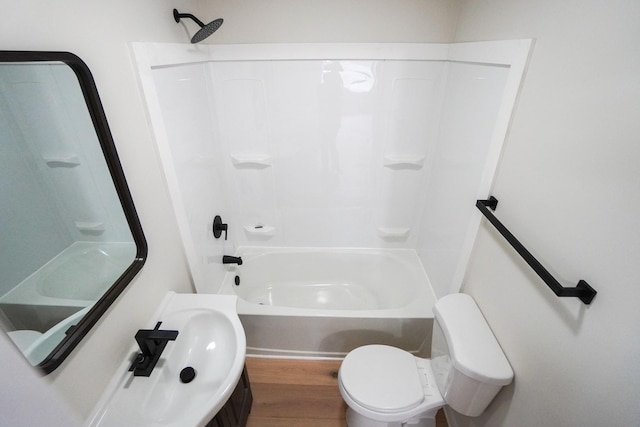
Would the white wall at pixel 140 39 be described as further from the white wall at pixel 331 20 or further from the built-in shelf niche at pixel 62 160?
the built-in shelf niche at pixel 62 160

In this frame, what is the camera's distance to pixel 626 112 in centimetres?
61

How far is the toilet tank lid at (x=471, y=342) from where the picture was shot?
996mm

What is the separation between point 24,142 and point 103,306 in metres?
0.49

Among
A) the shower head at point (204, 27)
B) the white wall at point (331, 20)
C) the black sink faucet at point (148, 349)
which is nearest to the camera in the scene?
the black sink faucet at point (148, 349)

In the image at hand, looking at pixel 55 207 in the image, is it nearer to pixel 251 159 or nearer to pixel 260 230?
pixel 251 159

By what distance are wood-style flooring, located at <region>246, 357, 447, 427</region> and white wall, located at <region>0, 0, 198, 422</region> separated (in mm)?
849

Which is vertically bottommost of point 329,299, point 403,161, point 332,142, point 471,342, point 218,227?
point 329,299

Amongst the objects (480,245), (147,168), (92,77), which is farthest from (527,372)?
(92,77)

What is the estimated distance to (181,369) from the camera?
1.03 meters

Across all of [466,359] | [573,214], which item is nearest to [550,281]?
[573,214]

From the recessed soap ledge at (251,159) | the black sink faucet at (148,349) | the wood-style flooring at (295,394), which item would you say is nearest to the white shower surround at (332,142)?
the recessed soap ledge at (251,159)

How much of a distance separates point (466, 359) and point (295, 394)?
1037 mm

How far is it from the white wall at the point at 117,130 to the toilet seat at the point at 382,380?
0.92 m

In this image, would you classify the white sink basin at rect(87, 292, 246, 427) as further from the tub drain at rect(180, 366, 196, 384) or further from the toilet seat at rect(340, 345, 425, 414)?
the toilet seat at rect(340, 345, 425, 414)
